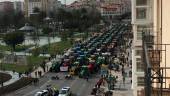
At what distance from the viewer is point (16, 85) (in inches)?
1102

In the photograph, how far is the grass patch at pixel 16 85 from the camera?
26.4m

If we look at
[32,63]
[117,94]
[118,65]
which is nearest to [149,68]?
[117,94]

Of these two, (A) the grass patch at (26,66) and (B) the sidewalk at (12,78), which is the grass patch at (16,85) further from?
(A) the grass patch at (26,66)

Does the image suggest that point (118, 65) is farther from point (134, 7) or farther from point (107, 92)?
point (134, 7)

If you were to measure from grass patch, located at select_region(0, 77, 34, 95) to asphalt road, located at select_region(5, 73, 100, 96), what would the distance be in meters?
0.43

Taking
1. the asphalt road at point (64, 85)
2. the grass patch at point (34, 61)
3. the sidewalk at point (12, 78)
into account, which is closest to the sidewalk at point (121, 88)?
the asphalt road at point (64, 85)

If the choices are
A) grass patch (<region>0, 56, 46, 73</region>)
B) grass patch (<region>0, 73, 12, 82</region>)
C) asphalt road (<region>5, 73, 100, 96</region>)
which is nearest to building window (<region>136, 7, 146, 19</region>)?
asphalt road (<region>5, 73, 100, 96</region>)

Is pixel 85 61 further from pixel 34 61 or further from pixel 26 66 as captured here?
pixel 34 61

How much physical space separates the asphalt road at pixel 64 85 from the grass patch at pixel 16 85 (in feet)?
1.41

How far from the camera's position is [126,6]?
132000 millimetres

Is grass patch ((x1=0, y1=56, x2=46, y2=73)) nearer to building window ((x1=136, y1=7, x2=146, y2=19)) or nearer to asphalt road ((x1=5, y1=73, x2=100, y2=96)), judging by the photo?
asphalt road ((x1=5, y1=73, x2=100, y2=96))

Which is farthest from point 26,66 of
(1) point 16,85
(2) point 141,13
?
(2) point 141,13

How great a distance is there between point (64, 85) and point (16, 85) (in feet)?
9.53

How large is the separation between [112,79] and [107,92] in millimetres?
3351
